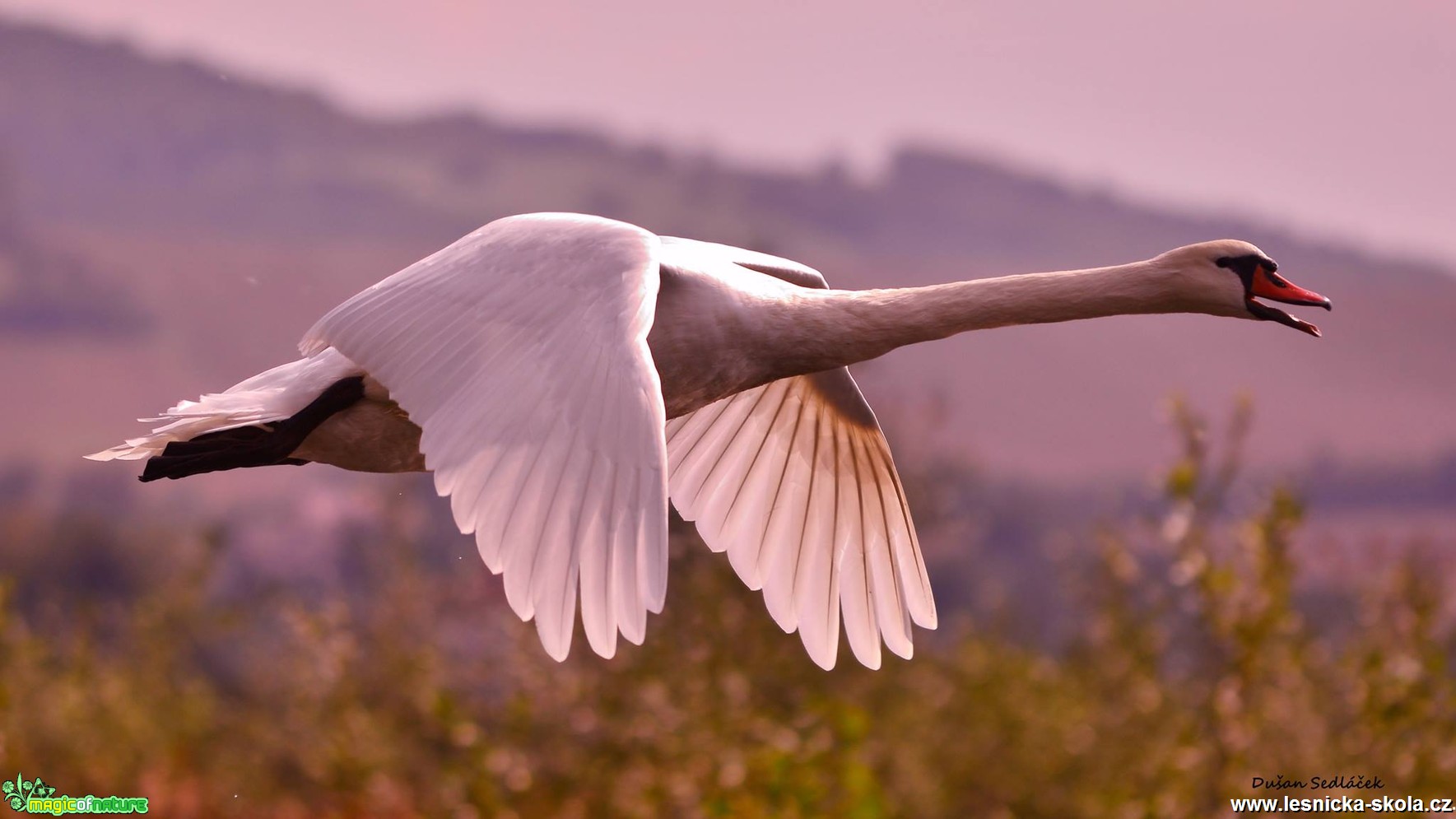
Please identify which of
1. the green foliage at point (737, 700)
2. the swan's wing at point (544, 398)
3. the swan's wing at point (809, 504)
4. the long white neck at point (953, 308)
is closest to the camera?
the swan's wing at point (544, 398)

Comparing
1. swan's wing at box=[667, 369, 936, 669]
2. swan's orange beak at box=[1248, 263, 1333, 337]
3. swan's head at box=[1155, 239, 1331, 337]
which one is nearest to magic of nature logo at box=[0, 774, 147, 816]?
swan's wing at box=[667, 369, 936, 669]

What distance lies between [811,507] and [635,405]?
2068 mm

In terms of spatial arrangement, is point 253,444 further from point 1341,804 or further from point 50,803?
point 1341,804

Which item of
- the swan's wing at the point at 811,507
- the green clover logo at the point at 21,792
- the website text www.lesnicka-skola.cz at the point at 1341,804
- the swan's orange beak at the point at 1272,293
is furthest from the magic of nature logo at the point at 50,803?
the swan's orange beak at the point at 1272,293

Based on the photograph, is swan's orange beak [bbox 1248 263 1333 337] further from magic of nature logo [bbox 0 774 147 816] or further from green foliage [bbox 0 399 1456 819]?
magic of nature logo [bbox 0 774 147 816]

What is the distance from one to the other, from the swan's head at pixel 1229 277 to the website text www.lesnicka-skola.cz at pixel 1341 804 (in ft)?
7.21

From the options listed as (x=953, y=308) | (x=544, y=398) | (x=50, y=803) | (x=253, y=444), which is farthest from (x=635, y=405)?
(x=50, y=803)

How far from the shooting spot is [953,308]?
4.93 meters

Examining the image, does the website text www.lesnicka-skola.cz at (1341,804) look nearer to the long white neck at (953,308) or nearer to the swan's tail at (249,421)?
the long white neck at (953,308)

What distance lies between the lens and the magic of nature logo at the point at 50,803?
7.79 metres

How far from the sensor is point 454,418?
414 cm

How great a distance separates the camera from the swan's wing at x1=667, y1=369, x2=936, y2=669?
229 inches

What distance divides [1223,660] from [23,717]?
24.2 ft

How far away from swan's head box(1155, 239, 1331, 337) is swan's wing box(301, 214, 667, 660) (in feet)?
4.90
